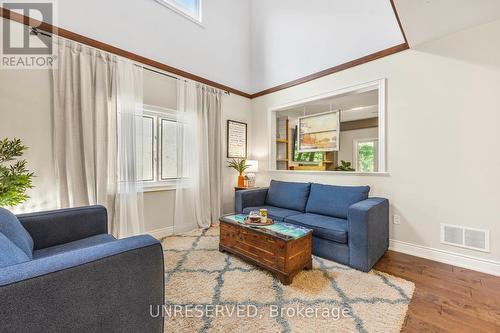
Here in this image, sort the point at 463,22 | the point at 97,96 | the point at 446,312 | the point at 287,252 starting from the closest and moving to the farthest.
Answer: the point at 446,312, the point at 287,252, the point at 463,22, the point at 97,96

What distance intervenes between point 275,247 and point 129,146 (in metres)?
2.19

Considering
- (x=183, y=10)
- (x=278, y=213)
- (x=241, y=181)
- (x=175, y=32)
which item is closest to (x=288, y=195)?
(x=278, y=213)

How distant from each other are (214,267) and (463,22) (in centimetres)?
347

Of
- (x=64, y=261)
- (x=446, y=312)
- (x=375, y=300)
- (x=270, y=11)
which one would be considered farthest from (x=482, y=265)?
(x=270, y=11)

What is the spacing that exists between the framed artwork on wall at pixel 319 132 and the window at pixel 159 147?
2.16m

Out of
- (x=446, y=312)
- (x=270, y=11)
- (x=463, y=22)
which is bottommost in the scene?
(x=446, y=312)

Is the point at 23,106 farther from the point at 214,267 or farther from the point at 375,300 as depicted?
the point at 375,300

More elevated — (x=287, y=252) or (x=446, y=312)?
(x=287, y=252)

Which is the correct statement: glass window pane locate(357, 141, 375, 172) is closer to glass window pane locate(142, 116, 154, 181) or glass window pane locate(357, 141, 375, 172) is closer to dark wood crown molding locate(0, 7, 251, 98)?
dark wood crown molding locate(0, 7, 251, 98)

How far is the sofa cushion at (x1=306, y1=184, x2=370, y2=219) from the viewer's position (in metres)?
2.65

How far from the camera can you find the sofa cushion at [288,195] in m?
3.12

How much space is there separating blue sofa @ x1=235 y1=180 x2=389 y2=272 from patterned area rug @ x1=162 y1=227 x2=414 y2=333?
→ 179mm

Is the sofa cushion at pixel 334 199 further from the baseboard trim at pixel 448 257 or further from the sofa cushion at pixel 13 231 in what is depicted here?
the sofa cushion at pixel 13 231

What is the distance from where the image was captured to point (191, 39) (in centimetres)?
351
